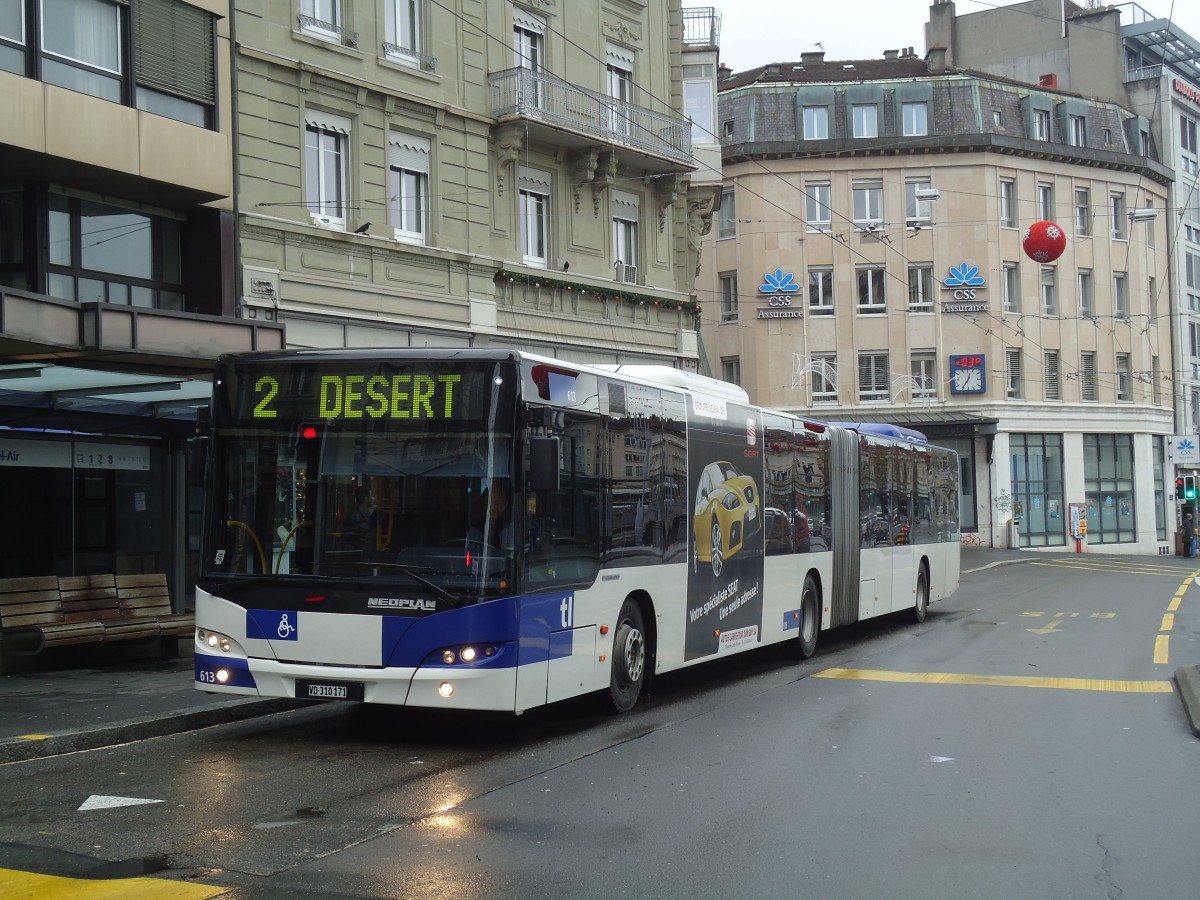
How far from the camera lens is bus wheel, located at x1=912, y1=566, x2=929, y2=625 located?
22.6 meters

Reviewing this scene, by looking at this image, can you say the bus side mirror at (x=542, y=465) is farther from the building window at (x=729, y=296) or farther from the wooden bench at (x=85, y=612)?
the building window at (x=729, y=296)

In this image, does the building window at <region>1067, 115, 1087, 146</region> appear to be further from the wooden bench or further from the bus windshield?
the bus windshield

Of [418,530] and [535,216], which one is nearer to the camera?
[418,530]

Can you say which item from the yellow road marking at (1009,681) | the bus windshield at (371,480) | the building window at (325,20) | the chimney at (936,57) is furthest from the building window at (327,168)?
the chimney at (936,57)

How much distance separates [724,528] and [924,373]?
1565 inches

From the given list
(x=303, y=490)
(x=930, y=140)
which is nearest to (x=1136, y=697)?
(x=303, y=490)

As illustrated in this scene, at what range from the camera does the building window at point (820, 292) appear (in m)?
51.7

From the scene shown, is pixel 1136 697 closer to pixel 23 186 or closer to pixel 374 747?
pixel 374 747

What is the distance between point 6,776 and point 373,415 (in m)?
3.29

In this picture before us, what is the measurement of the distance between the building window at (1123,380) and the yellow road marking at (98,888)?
55.0 metres

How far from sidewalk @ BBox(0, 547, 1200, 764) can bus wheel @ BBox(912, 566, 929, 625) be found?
335 inches

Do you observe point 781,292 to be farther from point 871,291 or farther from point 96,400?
point 96,400

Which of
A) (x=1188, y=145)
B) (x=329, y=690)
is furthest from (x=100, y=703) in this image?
(x=1188, y=145)

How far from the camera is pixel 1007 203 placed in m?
53.0
